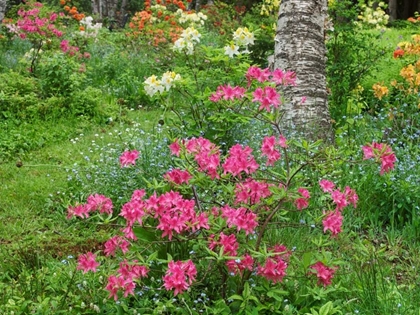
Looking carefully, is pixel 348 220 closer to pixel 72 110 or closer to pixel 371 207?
pixel 371 207

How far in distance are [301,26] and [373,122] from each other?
1334 mm

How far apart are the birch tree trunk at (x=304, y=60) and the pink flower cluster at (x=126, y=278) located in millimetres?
3100

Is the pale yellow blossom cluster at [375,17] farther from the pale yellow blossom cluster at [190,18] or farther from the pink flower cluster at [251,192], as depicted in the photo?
the pink flower cluster at [251,192]

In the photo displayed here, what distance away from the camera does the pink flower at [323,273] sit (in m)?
2.79

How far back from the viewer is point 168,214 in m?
2.64

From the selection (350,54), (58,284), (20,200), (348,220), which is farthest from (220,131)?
(350,54)

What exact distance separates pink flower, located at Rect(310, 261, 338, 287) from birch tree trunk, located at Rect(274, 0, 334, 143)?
2.81 metres

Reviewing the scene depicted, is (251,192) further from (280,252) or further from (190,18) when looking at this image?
(190,18)

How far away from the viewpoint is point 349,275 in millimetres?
3346

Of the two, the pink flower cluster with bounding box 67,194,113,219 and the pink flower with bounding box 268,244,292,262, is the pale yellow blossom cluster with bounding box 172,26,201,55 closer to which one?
the pink flower cluster with bounding box 67,194,113,219

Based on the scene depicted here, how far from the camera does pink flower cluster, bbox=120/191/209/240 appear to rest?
2.61 meters

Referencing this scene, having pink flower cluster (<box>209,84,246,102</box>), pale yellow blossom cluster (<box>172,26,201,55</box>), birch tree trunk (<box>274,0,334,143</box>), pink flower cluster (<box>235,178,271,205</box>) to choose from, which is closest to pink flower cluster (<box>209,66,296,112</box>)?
pink flower cluster (<box>209,84,246,102</box>)

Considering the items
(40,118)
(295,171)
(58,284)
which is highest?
(295,171)

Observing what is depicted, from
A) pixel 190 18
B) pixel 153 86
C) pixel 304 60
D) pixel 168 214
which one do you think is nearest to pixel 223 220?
pixel 168 214
